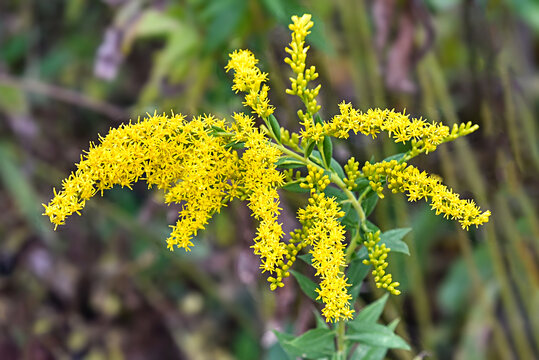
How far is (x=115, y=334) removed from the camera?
216 cm

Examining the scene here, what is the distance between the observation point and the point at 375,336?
2.55 feet

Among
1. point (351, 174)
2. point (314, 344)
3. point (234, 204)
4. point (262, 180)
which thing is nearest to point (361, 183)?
point (351, 174)

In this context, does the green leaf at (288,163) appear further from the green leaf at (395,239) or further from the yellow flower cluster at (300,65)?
the green leaf at (395,239)

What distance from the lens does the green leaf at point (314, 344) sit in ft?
2.61

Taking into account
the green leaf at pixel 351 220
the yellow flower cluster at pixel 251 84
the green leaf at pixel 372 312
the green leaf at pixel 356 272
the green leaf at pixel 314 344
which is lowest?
the green leaf at pixel 314 344

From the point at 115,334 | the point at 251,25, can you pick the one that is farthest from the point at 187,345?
the point at 251,25

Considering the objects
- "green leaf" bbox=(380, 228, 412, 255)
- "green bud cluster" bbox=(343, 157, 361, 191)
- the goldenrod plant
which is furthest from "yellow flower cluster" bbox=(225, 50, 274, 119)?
"green leaf" bbox=(380, 228, 412, 255)

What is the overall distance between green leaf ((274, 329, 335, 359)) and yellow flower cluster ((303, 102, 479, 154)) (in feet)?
0.92

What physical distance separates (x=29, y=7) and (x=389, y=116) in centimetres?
204

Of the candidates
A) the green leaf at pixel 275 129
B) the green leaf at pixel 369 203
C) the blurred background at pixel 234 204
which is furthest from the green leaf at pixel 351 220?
the blurred background at pixel 234 204

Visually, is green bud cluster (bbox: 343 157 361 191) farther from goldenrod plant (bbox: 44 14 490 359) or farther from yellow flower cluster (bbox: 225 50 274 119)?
yellow flower cluster (bbox: 225 50 274 119)

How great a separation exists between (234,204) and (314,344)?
0.55 meters

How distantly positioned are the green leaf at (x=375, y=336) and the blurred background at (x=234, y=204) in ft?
0.99

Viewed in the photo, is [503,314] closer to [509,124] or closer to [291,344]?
[509,124]
